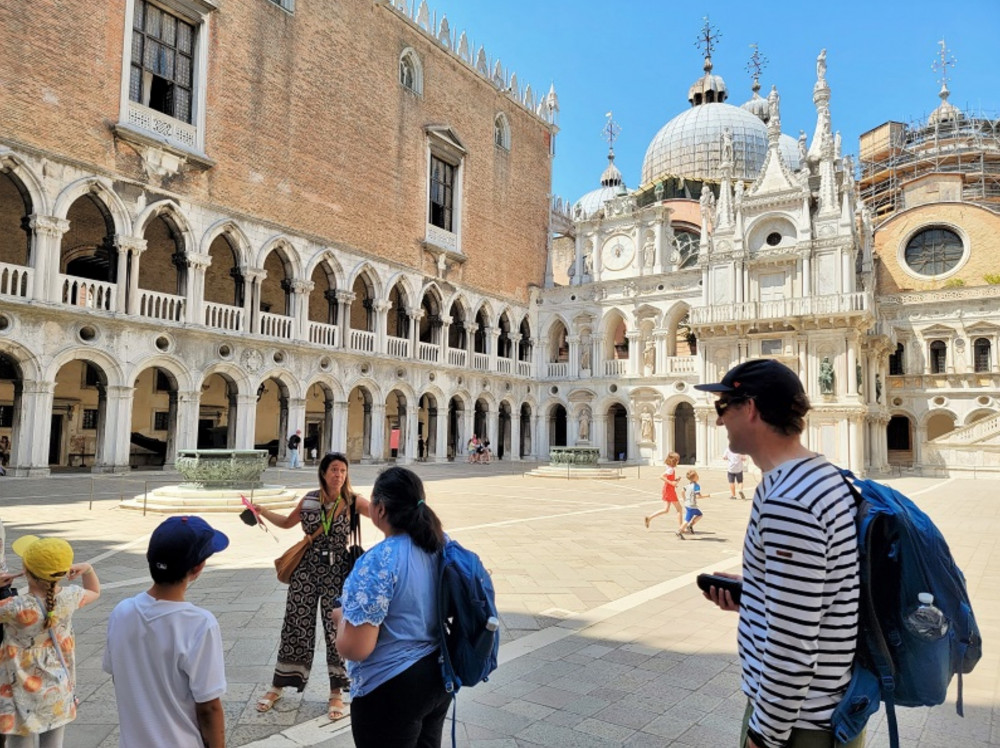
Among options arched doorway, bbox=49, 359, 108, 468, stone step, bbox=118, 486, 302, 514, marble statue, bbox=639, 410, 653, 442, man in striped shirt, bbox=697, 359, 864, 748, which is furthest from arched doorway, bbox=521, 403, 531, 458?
man in striped shirt, bbox=697, 359, 864, 748

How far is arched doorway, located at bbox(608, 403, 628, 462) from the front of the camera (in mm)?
35219

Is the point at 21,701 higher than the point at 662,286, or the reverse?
the point at 662,286

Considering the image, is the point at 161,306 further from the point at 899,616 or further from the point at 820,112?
the point at 820,112

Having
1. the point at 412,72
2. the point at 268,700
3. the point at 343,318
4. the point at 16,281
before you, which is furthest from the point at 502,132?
the point at 268,700

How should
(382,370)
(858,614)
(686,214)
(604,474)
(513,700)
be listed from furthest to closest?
(686,214) < (382,370) < (604,474) < (513,700) < (858,614)

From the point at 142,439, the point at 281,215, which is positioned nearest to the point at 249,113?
the point at 281,215

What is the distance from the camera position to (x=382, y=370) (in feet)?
90.7

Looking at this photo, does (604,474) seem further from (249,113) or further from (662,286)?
(249,113)

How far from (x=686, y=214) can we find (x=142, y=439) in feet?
106

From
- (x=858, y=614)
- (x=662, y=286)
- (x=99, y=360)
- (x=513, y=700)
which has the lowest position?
(x=513, y=700)

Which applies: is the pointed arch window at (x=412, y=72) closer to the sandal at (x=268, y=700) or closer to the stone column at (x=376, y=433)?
the stone column at (x=376, y=433)

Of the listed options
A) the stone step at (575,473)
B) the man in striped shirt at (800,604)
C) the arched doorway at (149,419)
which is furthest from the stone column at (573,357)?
the man in striped shirt at (800,604)

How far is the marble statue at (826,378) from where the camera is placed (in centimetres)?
2675

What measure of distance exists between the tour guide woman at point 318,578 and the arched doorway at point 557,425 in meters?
32.0
